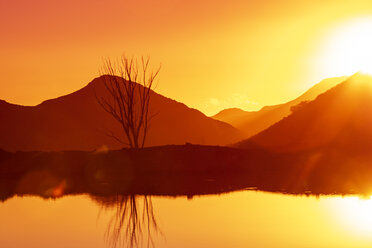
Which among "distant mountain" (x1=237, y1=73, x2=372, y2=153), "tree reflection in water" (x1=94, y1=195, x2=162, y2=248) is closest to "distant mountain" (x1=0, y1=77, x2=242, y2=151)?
"distant mountain" (x1=237, y1=73, x2=372, y2=153)

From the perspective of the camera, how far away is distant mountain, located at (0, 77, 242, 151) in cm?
13000

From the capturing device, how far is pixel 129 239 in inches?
607

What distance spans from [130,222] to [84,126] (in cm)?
12861

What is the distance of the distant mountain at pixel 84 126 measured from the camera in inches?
5118

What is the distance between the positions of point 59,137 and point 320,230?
12457 cm

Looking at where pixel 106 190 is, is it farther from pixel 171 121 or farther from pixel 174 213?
pixel 171 121

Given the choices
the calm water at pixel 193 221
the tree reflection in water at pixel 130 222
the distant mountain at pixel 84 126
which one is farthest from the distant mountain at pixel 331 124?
the distant mountain at pixel 84 126

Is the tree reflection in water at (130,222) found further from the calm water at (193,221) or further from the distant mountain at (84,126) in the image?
the distant mountain at (84,126)

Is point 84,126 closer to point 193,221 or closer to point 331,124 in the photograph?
point 331,124

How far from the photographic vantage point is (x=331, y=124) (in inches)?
2242

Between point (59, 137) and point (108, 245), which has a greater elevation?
point (59, 137)

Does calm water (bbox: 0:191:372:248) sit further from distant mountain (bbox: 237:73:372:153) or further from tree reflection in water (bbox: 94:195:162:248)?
distant mountain (bbox: 237:73:372:153)

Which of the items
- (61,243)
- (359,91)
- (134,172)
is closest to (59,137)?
(359,91)

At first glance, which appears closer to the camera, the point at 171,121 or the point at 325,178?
the point at 325,178
